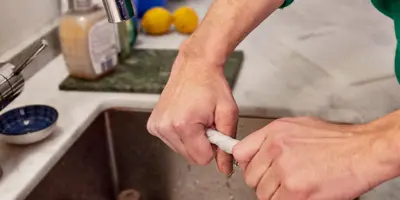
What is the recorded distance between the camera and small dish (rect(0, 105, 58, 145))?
31.6 inches

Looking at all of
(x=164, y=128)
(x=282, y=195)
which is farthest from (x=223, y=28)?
(x=282, y=195)

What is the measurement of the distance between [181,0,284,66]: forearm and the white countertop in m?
0.15

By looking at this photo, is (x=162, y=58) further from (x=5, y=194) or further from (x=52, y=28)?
(x=5, y=194)

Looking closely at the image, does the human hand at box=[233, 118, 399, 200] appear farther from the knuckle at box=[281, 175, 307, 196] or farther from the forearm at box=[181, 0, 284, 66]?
the forearm at box=[181, 0, 284, 66]

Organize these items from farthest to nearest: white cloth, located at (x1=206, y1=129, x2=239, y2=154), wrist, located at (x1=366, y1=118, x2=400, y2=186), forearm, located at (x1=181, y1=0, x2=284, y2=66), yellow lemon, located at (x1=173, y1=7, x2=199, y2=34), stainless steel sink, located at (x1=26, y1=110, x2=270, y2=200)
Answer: yellow lemon, located at (x1=173, y1=7, x2=199, y2=34) < stainless steel sink, located at (x1=26, y1=110, x2=270, y2=200) < forearm, located at (x1=181, y1=0, x2=284, y2=66) < white cloth, located at (x1=206, y1=129, x2=239, y2=154) < wrist, located at (x1=366, y1=118, x2=400, y2=186)

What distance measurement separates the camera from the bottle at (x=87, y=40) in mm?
945

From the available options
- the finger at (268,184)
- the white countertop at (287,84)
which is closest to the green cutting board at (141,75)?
the white countertop at (287,84)

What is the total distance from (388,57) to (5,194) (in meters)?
0.65

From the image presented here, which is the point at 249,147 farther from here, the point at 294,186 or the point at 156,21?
the point at 156,21

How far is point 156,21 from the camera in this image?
45.3 inches

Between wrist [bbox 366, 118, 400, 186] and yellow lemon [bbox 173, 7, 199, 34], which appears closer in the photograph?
wrist [bbox 366, 118, 400, 186]

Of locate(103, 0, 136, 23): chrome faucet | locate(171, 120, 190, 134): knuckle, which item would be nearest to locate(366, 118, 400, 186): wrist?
locate(171, 120, 190, 134): knuckle

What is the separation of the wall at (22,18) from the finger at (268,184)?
52cm

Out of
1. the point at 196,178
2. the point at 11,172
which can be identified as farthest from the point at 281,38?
the point at 11,172
